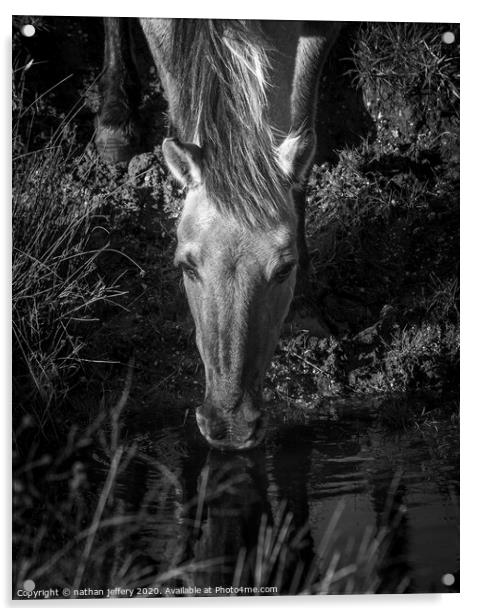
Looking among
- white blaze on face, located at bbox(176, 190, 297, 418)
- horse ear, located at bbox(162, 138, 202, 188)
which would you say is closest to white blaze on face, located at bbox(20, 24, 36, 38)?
horse ear, located at bbox(162, 138, 202, 188)

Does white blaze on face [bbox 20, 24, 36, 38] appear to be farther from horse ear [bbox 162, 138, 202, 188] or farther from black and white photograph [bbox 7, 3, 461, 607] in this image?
horse ear [bbox 162, 138, 202, 188]

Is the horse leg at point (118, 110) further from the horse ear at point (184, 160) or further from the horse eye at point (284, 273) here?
the horse eye at point (284, 273)

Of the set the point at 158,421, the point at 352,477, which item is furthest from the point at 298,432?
the point at 158,421

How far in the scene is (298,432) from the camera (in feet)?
10.1

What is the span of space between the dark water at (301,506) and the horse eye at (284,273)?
0.47 m

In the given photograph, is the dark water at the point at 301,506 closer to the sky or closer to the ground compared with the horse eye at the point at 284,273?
closer to the ground

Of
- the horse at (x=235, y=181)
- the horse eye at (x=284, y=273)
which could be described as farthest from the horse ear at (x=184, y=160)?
the horse eye at (x=284, y=273)

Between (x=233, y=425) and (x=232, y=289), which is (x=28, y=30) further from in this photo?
(x=233, y=425)

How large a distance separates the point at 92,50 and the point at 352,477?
Answer: 1.56m

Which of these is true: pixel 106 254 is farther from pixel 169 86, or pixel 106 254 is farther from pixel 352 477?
pixel 352 477

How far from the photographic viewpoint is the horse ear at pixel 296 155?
2.90 metres

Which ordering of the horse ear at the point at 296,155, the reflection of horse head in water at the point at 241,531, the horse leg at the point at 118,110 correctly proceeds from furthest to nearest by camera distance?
the horse leg at the point at 118,110
the horse ear at the point at 296,155
the reflection of horse head in water at the point at 241,531

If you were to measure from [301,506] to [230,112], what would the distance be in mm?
1189

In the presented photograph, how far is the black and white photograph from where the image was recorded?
2807 millimetres
